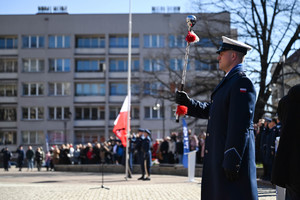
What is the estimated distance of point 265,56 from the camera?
28.8m

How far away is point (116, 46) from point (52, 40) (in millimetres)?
7985

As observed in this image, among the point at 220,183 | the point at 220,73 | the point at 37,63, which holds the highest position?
the point at 37,63

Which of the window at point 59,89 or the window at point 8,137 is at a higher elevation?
the window at point 59,89

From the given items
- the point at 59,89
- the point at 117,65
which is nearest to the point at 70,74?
the point at 59,89

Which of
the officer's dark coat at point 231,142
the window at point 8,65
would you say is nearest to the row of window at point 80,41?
the window at point 8,65

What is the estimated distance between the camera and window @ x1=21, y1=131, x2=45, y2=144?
2650 inches

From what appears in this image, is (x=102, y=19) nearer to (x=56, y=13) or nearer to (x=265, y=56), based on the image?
(x=56, y=13)

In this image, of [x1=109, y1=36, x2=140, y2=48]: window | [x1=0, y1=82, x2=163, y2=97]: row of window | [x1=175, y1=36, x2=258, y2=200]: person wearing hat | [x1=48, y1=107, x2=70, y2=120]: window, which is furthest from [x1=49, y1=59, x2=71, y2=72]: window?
[x1=175, y1=36, x2=258, y2=200]: person wearing hat

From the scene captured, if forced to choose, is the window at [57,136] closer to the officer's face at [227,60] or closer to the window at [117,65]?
the window at [117,65]

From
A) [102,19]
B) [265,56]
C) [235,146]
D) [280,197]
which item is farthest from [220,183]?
[102,19]

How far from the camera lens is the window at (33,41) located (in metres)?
67.8

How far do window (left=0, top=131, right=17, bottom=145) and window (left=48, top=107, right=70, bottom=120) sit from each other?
5095 millimetres

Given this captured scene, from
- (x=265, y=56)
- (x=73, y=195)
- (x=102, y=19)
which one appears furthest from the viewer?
(x=102, y=19)

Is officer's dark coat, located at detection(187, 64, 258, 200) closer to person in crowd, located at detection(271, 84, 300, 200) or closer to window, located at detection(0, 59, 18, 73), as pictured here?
person in crowd, located at detection(271, 84, 300, 200)
